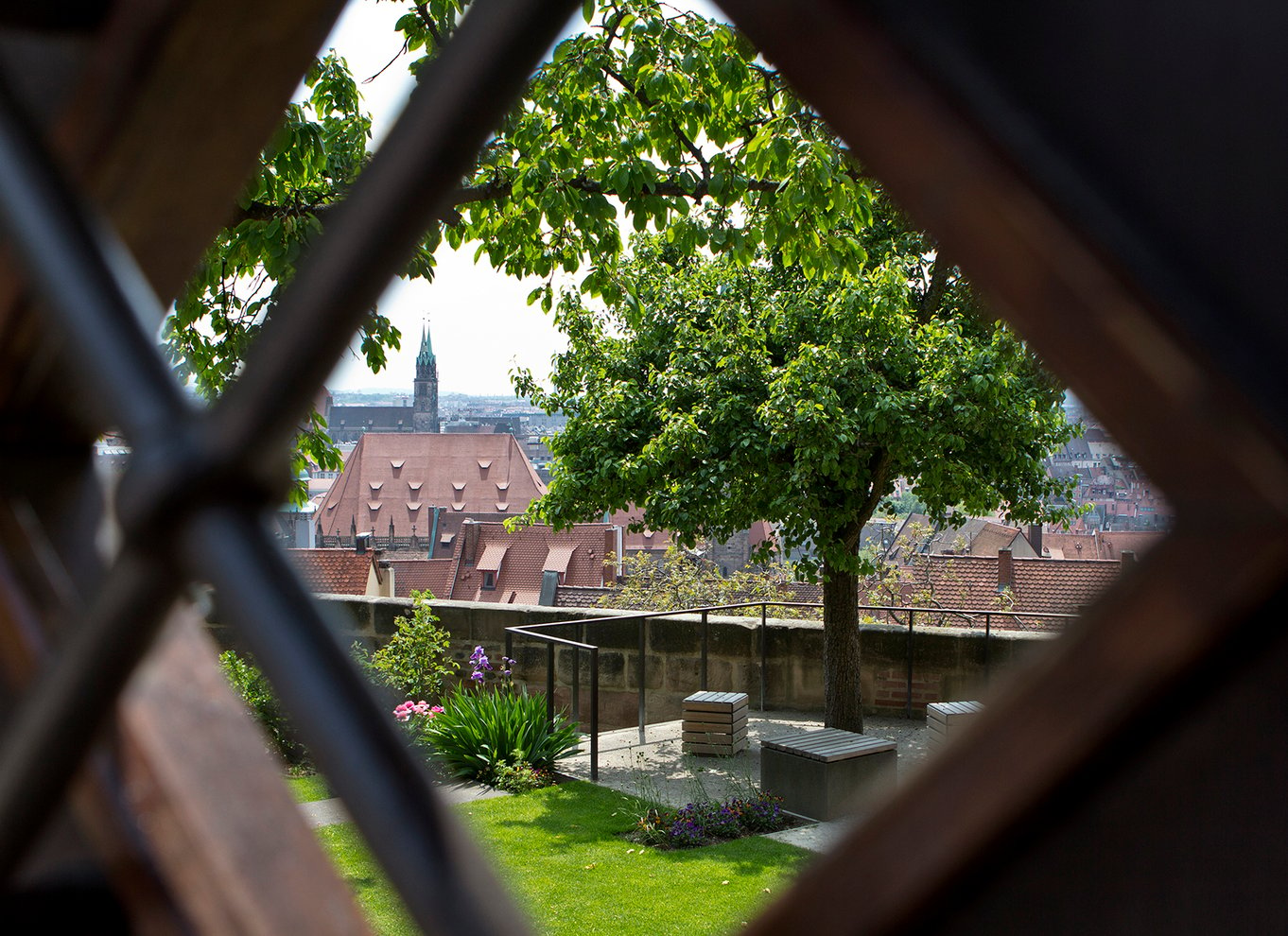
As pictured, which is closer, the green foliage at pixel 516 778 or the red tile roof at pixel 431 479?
the green foliage at pixel 516 778

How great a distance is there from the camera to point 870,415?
7281 millimetres

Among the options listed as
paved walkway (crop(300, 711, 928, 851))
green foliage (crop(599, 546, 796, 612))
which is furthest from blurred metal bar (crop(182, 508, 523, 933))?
green foliage (crop(599, 546, 796, 612))

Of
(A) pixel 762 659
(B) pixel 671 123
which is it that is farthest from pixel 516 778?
(B) pixel 671 123

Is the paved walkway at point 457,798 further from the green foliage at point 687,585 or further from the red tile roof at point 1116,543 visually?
the green foliage at point 687,585

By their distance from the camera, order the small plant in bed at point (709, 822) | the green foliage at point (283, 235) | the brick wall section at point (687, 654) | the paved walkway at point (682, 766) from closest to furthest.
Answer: the green foliage at point (283, 235) → the small plant in bed at point (709, 822) → the paved walkway at point (682, 766) → the brick wall section at point (687, 654)

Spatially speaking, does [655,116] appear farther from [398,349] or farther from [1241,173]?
[1241,173]

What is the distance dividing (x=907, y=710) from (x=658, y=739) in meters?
1.98

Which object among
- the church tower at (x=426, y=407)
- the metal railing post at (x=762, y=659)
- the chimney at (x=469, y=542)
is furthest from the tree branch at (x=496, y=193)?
the church tower at (x=426, y=407)

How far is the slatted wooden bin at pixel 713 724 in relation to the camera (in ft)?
24.3

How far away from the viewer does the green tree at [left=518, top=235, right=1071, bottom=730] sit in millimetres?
7371

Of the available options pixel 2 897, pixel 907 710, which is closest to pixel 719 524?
pixel 907 710

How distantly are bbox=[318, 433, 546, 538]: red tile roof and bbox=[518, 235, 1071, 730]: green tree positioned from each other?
9.76m

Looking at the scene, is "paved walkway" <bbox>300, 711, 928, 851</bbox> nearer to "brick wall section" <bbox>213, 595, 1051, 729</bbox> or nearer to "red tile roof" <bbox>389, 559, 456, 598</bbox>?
"brick wall section" <bbox>213, 595, 1051, 729</bbox>

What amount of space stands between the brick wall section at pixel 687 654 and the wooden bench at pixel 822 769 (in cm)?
220
